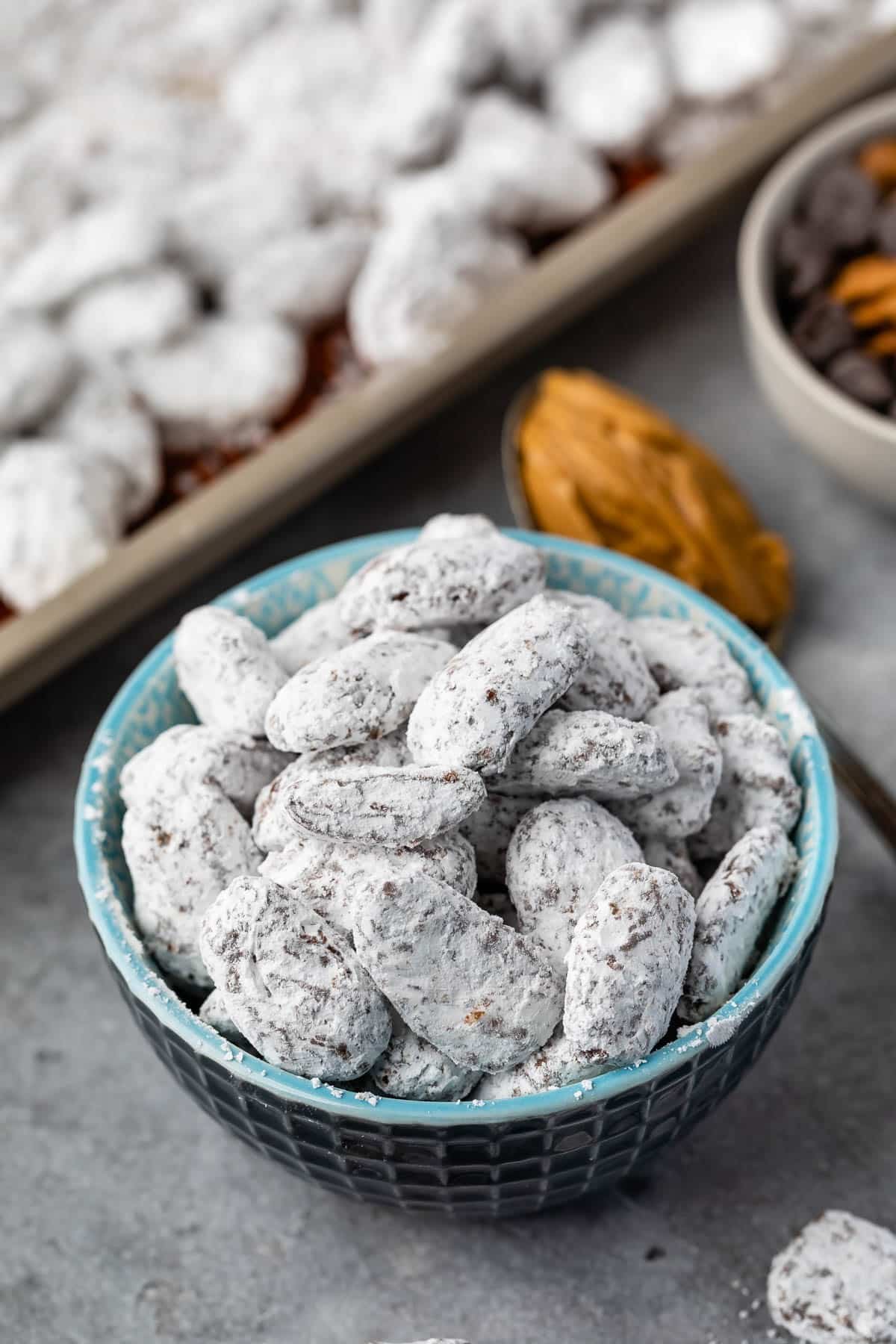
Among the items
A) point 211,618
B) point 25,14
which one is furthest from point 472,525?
point 25,14

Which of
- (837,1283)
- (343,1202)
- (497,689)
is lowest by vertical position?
(837,1283)

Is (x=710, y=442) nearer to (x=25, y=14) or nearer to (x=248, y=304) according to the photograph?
(x=248, y=304)

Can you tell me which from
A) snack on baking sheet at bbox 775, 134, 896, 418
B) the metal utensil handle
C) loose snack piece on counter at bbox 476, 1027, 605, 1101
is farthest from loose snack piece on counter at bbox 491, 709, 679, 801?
snack on baking sheet at bbox 775, 134, 896, 418

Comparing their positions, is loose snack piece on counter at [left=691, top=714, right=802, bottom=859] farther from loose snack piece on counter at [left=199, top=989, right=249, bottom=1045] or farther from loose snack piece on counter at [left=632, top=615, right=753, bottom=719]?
loose snack piece on counter at [left=199, top=989, right=249, bottom=1045]

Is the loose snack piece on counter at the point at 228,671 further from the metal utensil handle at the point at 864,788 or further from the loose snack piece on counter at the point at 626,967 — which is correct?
the metal utensil handle at the point at 864,788

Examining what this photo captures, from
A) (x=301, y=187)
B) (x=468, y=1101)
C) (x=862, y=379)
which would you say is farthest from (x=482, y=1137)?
(x=301, y=187)

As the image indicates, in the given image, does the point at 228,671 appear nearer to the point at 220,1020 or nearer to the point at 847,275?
the point at 220,1020

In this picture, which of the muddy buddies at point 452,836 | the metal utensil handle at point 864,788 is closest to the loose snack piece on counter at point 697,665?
the muddy buddies at point 452,836
